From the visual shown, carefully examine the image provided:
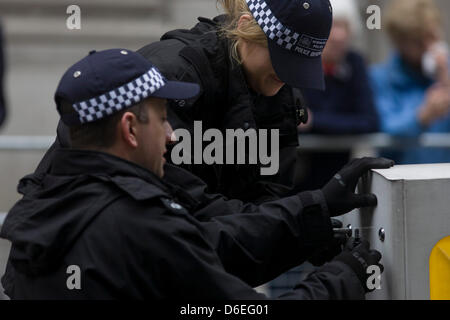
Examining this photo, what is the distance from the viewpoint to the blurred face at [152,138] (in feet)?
8.65

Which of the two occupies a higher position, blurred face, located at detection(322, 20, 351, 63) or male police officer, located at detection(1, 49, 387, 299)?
blurred face, located at detection(322, 20, 351, 63)

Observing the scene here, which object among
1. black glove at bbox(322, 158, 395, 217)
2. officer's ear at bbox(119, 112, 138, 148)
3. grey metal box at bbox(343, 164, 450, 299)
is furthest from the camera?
black glove at bbox(322, 158, 395, 217)

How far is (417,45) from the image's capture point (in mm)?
5398

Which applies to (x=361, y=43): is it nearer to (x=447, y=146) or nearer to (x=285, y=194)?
(x=447, y=146)

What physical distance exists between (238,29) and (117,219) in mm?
1016

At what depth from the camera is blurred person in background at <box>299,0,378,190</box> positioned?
5.45m

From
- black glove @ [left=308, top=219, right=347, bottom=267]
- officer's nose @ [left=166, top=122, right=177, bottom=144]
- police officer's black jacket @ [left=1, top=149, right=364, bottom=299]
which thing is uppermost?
officer's nose @ [left=166, top=122, right=177, bottom=144]

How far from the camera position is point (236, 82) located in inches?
129

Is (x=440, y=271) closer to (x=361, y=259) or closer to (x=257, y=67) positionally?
(x=361, y=259)

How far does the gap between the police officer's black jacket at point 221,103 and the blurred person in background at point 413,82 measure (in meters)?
2.00

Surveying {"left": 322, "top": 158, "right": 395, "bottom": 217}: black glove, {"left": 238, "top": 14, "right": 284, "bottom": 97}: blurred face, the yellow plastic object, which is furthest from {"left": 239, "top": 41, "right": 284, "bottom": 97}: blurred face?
the yellow plastic object

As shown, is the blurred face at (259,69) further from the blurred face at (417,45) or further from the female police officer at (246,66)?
the blurred face at (417,45)

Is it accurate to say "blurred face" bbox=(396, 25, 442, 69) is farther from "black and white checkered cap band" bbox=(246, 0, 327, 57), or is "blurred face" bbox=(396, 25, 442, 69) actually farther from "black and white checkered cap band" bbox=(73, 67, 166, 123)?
"black and white checkered cap band" bbox=(73, 67, 166, 123)

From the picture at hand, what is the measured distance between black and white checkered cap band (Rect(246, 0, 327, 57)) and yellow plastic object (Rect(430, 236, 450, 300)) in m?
0.81
